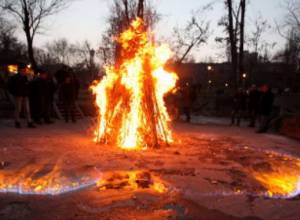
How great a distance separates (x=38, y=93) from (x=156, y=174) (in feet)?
29.0

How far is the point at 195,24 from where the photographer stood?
110ft

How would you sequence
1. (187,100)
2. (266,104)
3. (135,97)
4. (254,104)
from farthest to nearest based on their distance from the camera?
1. (187,100)
2. (254,104)
3. (266,104)
4. (135,97)

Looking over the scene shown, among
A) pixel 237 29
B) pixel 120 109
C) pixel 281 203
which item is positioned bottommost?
pixel 281 203

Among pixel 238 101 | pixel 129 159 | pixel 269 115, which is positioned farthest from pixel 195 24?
pixel 129 159

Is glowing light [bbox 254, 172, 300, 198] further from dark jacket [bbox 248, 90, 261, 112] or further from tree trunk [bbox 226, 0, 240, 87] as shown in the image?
tree trunk [bbox 226, 0, 240, 87]

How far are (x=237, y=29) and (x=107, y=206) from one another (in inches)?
978

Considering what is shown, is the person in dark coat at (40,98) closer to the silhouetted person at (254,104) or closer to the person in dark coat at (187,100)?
the person in dark coat at (187,100)

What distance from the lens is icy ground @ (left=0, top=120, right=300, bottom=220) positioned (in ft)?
16.9

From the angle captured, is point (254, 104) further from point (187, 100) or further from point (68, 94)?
point (68, 94)

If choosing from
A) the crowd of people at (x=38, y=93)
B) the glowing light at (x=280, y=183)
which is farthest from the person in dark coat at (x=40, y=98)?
the glowing light at (x=280, y=183)

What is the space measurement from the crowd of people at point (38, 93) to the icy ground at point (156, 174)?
43.1 inches

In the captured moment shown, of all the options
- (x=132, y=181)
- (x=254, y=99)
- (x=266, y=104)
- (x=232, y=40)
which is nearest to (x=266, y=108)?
(x=266, y=104)

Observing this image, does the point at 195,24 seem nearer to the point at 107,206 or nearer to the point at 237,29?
the point at 237,29

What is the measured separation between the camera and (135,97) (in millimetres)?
10344
